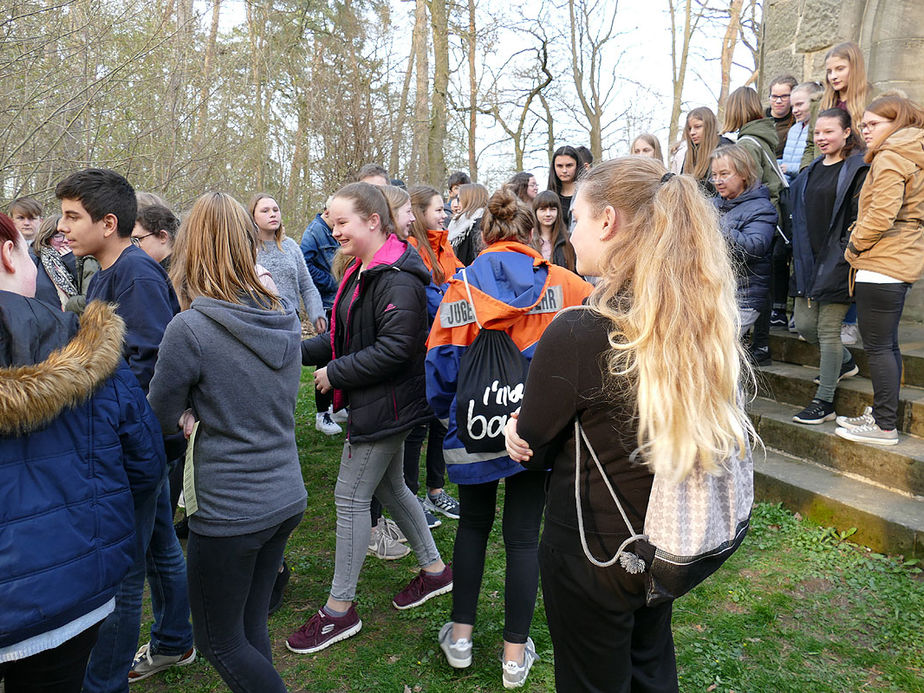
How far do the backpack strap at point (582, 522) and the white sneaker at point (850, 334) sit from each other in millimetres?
4187

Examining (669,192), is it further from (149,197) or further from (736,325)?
(149,197)

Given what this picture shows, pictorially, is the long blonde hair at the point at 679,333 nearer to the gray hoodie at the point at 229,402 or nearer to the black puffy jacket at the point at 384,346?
the gray hoodie at the point at 229,402

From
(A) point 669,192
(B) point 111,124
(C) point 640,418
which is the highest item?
(B) point 111,124

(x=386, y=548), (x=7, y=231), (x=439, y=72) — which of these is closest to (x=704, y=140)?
(x=386, y=548)

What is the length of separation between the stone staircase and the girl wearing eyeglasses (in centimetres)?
19

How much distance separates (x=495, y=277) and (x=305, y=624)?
6.11 feet

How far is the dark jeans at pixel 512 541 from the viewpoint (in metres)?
2.66

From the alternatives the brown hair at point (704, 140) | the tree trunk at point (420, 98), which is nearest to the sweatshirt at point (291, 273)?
the brown hair at point (704, 140)

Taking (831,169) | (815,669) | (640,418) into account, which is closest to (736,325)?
(640,418)

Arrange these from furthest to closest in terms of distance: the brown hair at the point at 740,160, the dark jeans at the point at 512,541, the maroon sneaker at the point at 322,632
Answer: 1. the brown hair at the point at 740,160
2. the maroon sneaker at the point at 322,632
3. the dark jeans at the point at 512,541

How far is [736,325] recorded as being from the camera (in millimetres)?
1555

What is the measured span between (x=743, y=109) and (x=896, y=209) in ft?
7.09

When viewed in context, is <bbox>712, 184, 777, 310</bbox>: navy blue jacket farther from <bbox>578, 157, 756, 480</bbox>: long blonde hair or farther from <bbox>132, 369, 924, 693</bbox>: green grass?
<bbox>578, 157, 756, 480</bbox>: long blonde hair

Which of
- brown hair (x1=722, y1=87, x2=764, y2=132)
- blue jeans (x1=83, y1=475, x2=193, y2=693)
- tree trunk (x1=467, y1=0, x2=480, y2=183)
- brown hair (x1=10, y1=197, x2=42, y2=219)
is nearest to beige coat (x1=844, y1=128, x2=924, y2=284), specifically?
brown hair (x1=722, y1=87, x2=764, y2=132)
